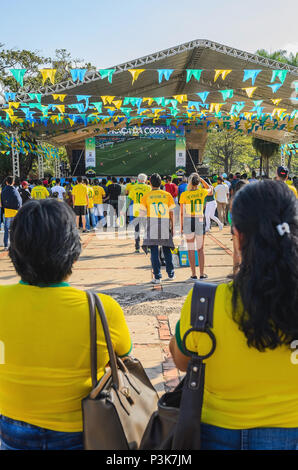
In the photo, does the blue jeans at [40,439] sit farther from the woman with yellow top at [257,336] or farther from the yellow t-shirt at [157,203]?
the yellow t-shirt at [157,203]

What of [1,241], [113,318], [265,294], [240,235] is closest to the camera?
[265,294]

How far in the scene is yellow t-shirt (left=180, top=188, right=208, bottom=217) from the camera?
7.00m

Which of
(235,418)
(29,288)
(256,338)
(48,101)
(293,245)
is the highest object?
(48,101)

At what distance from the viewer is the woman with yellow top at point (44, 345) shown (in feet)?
5.32

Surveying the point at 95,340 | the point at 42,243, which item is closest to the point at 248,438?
the point at 95,340

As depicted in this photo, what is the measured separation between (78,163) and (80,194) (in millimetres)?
14508

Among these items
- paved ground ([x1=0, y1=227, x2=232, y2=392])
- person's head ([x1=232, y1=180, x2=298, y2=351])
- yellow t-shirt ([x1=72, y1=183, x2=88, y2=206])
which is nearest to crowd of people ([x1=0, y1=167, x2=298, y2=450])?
person's head ([x1=232, y1=180, x2=298, y2=351])

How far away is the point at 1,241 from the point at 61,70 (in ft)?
90.6

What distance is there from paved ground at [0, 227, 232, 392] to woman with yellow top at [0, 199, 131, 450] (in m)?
2.04

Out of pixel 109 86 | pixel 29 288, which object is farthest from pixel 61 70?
pixel 29 288

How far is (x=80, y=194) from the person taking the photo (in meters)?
12.8

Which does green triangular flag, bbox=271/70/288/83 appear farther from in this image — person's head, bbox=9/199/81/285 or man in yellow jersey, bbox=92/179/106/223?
person's head, bbox=9/199/81/285
